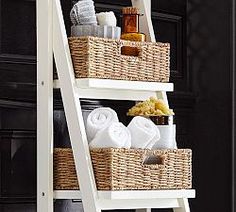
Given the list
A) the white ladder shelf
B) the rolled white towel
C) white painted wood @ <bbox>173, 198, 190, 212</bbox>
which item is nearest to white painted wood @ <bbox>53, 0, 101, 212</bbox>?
the white ladder shelf

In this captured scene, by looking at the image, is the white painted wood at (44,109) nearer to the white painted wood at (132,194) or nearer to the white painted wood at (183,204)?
the white painted wood at (132,194)

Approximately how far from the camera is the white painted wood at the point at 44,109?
236 cm

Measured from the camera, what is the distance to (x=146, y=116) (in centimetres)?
243

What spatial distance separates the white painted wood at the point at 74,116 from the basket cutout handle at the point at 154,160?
0.58 feet

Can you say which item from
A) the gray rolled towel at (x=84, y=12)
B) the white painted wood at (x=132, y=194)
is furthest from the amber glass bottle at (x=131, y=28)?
the white painted wood at (x=132, y=194)

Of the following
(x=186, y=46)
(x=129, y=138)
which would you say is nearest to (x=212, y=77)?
(x=186, y=46)

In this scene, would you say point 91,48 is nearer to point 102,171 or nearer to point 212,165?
point 102,171

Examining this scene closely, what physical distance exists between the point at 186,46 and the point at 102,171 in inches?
33.8

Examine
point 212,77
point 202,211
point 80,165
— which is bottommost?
point 202,211

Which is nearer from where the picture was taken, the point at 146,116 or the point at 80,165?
the point at 80,165

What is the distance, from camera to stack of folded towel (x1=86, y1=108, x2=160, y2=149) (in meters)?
2.28

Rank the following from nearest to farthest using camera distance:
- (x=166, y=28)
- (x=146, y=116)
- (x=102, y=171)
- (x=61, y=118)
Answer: (x=102, y=171) → (x=146, y=116) → (x=61, y=118) → (x=166, y=28)

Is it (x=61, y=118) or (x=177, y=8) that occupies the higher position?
(x=177, y=8)

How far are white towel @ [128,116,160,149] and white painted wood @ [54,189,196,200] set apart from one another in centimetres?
13
